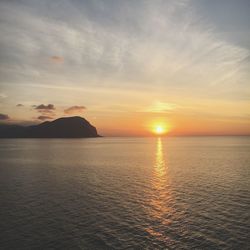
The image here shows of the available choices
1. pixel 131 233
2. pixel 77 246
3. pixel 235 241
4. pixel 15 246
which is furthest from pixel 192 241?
pixel 15 246

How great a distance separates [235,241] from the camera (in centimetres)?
2580

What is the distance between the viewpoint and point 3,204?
Result: 39188 mm

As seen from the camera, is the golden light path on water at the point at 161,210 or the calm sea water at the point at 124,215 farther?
the golden light path on water at the point at 161,210

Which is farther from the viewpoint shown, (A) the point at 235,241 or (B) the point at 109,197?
(B) the point at 109,197

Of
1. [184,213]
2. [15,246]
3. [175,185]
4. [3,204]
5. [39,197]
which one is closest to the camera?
[15,246]

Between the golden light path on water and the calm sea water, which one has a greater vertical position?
the calm sea water

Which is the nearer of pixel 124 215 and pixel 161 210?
pixel 124 215

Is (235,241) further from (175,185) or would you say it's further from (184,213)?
(175,185)

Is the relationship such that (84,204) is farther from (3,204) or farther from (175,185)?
(175,185)

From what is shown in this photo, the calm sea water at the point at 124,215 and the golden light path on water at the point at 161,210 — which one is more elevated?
the calm sea water at the point at 124,215

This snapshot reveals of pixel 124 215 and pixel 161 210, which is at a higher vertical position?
pixel 124 215

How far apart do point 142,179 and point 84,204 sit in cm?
2734

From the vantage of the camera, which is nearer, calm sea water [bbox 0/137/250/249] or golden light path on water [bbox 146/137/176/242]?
calm sea water [bbox 0/137/250/249]

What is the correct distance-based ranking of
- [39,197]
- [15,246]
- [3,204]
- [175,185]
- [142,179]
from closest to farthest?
[15,246], [3,204], [39,197], [175,185], [142,179]
